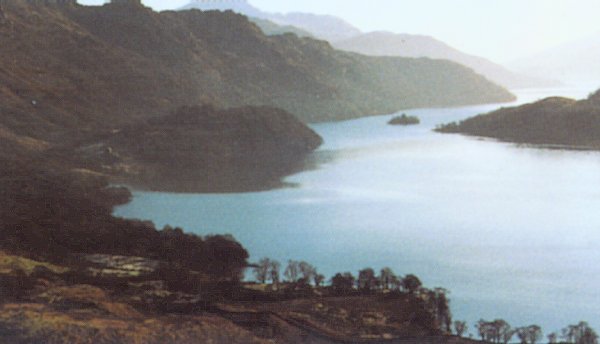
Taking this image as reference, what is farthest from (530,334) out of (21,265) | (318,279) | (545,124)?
(21,265)

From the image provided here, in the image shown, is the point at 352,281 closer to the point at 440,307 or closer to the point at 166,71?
the point at 440,307

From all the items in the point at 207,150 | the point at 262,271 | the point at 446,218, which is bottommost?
the point at 262,271

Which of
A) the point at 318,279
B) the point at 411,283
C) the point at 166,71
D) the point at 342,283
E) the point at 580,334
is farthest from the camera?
the point at 166,71

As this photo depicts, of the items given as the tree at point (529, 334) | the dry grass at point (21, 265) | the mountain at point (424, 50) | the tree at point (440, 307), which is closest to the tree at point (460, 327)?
the tree at point (440, 307)

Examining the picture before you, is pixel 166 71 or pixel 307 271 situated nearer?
pixel 307 271

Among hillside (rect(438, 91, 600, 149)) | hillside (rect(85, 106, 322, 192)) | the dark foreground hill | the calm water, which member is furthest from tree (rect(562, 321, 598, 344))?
the dark foreground hill

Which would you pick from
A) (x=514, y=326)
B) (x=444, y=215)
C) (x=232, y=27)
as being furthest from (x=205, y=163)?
(x=514, y=326)

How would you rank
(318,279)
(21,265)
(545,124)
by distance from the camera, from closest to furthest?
1. (318,279)
2. (21,265)
3. (545,124)

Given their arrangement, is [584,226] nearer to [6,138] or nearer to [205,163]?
[205,163]

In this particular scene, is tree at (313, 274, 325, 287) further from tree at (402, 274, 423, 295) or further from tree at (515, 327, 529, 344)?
tree at (515, 327, 529, 344)

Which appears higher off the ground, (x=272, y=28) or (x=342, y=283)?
(x=272, y=28)
